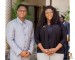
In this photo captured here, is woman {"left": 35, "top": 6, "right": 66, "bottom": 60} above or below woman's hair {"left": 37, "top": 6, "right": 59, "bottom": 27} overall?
below

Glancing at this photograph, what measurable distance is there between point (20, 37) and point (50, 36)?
53cm

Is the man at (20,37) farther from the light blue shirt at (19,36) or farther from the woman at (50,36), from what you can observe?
the woman at (50,36)

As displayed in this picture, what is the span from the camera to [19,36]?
453 cm

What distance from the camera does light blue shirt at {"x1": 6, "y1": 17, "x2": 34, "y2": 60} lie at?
447 centimetres

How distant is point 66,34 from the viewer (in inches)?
→ 175

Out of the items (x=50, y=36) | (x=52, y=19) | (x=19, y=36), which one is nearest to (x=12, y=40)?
(x=19, y=36)

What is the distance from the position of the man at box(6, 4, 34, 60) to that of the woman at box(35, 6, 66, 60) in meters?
0.18

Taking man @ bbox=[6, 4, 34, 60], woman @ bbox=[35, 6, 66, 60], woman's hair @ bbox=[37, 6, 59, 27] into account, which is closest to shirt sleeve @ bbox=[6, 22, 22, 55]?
man @ bbox=[6, 4, 34, 60]

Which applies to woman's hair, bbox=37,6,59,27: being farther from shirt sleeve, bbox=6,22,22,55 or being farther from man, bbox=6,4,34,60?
shirt sleeve, bbox=6,22,22,55
